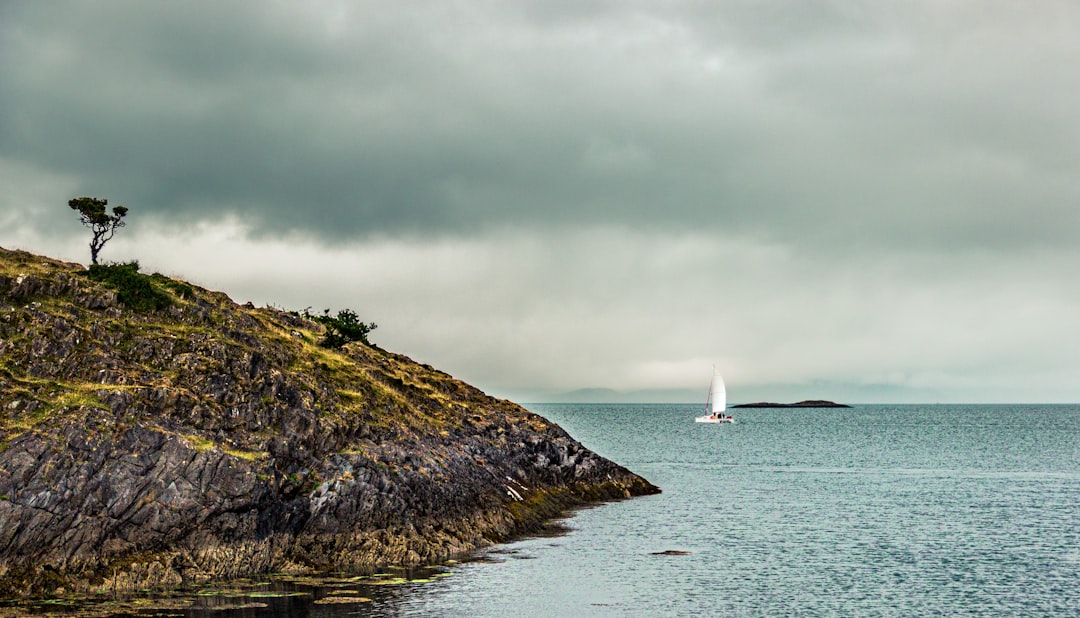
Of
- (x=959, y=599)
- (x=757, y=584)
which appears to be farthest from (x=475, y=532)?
(x=959, y=599)

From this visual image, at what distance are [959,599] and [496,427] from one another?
153 feet

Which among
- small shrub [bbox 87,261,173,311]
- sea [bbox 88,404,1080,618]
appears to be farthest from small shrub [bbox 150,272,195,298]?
sea [bbox 88,404,1080,618]

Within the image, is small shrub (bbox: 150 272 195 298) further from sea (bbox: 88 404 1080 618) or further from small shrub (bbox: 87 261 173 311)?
sea (bbox: 88 404 1080 618)

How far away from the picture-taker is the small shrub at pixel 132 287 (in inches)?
2677

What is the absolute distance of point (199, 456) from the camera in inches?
2157

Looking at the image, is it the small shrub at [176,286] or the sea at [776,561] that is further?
the small shrub at [176,286]

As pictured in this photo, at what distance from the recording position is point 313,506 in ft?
187

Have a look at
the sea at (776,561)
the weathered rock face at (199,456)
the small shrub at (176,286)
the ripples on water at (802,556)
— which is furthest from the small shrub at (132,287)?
the ripples on water at (802,556)

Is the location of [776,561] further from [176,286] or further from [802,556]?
[176,286]

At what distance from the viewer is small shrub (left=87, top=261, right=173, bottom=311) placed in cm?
6800

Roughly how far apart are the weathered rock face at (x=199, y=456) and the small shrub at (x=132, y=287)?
0.96m

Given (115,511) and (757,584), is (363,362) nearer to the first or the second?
(115,511)

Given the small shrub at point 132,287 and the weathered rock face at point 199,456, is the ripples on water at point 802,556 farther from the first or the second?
the small shrub at point 132,287

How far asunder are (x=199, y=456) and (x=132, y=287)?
2063 centimetres
